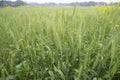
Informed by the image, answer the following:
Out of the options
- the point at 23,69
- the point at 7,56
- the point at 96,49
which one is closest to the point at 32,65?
the point at 23,69

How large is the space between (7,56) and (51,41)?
1.18ft

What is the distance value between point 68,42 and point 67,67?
0.98 ft

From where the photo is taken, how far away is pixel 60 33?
1.39 meters

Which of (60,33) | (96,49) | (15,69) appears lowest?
(15,69)

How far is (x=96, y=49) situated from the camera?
1.48 metres

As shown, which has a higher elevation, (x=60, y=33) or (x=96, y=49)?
(x=60, y=33)

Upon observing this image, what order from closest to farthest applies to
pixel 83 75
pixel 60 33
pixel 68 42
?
pixel 83 75 → pixel 60 33 → pixel 68 42

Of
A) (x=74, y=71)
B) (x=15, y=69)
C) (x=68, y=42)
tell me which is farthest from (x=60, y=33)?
(x=15, y=69)

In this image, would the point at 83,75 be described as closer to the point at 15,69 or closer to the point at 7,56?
the point at 15,69

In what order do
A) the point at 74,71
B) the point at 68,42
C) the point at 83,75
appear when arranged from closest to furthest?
the point at 83,75
the point at 74,71
the point at 68,42

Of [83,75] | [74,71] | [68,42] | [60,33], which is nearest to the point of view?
[83,75]

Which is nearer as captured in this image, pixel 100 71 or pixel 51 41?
pixel 100 71

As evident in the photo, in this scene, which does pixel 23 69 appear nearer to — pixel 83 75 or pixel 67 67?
pixel 67 67

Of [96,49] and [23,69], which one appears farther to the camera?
[96,49]
